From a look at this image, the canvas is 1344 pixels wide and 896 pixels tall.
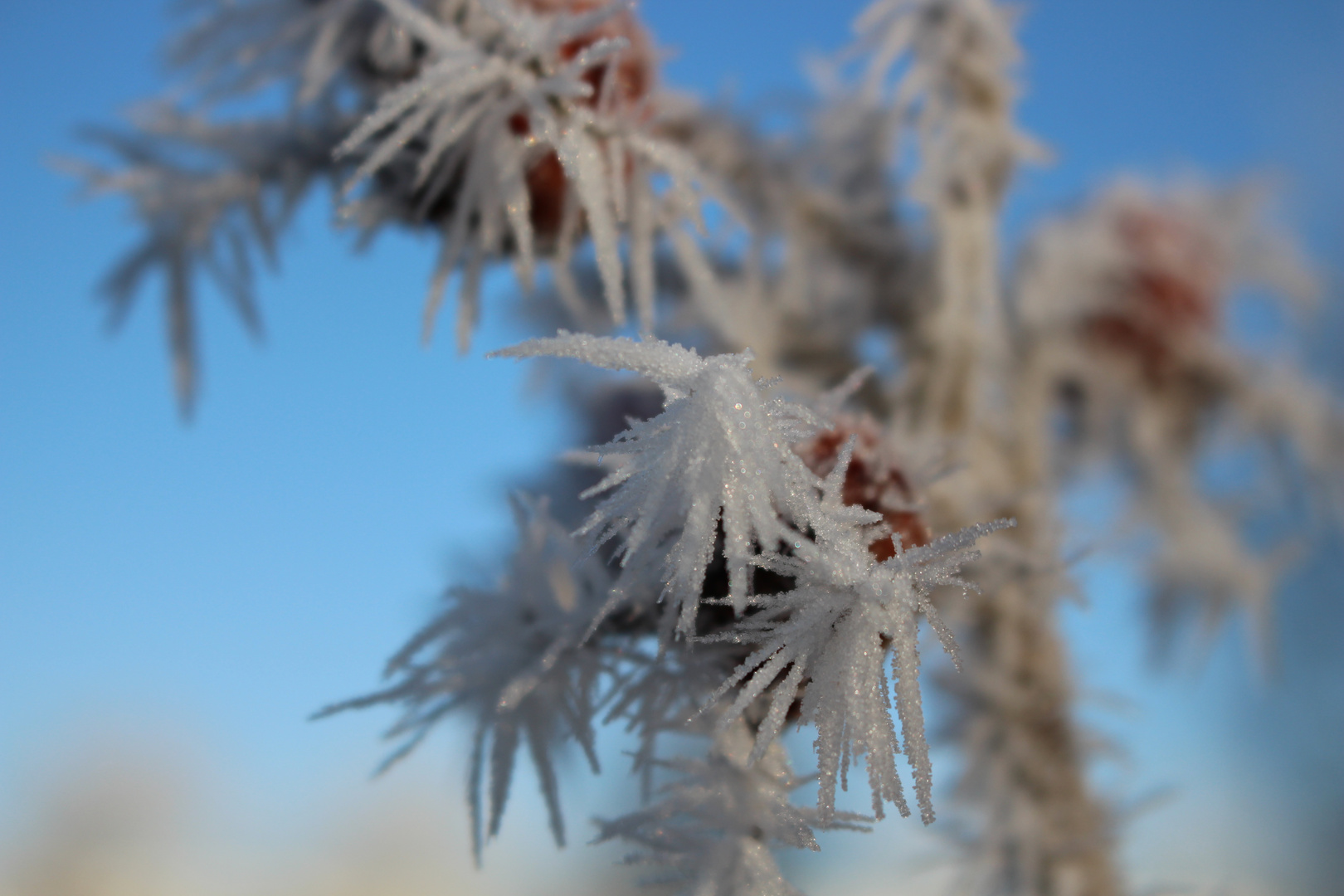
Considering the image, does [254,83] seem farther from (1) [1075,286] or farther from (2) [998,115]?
(1) [1075,286]

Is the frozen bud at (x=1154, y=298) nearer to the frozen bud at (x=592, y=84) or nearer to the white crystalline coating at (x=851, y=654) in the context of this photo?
the frozen bud at (x=592, y=84)

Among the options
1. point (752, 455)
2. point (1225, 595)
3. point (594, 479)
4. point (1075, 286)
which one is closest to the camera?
point (752, 455)

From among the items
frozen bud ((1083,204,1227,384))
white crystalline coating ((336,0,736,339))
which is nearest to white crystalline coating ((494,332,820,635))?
white crystalline coating ((336,0,736,339))

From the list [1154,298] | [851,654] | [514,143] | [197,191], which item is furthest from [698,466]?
[1154,298]

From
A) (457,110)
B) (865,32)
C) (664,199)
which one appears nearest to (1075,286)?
(865,32)

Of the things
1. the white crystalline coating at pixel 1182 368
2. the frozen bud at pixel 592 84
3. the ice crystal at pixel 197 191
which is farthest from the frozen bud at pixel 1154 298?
the ice crystal at pixel 197 191

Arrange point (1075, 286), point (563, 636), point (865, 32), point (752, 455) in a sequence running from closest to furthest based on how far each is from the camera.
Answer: point (752, 455), point (563, 636), point (865, 32), point (1075, 286)

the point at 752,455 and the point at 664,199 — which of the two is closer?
the point at 752,455

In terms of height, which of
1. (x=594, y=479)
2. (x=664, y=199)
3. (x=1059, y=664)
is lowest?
(x=1059, y=664)

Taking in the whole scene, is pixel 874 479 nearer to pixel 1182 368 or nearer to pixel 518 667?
pixel 518 667
